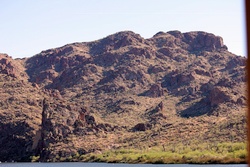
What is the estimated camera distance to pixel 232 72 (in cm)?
19662

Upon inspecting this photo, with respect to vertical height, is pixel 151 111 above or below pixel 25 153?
above

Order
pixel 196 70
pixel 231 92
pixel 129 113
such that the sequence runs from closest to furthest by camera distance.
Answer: pixel 231 92, pixel 129 113, pixel 196 70

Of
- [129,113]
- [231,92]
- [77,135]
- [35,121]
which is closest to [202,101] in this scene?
[231,92]

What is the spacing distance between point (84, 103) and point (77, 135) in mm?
42827

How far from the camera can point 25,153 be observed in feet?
451

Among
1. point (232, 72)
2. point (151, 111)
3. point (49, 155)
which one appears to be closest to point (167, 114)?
point (151, 111)

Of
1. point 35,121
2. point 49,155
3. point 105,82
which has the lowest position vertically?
point 49,155

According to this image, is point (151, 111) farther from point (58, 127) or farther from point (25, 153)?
point (25, 153)

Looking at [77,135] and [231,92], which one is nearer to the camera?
[77,135]

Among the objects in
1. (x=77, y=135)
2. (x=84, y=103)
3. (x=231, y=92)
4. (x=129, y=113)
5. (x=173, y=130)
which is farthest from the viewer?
(x=84, y=103)

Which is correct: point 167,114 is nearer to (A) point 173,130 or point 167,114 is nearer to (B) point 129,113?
(B) point 129,113

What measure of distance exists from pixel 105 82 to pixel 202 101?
5217 centimetres

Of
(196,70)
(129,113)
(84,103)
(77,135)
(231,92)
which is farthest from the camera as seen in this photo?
(196,70)

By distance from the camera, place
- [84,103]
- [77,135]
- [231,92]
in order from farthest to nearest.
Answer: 1. [84,103]
2. [231,92]
3. [77,135]
